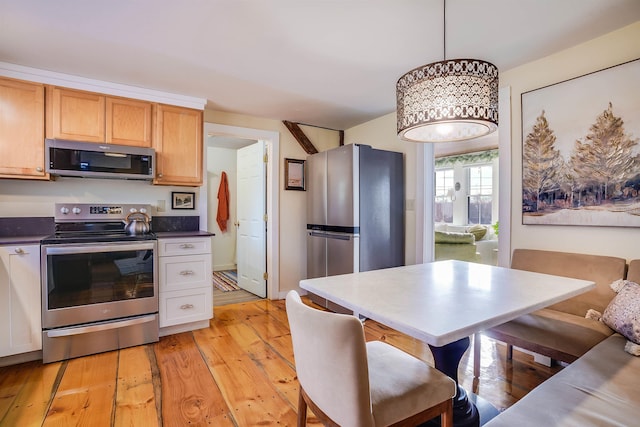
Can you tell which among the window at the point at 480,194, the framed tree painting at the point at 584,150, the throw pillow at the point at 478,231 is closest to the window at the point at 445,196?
the window at the point at 480,194

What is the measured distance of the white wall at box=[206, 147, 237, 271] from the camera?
5504 millimetres

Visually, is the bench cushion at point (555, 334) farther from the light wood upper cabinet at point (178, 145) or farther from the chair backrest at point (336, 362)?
the light wood upper cabinet at point (178, 145)

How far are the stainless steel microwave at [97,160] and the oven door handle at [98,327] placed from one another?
3.99ft

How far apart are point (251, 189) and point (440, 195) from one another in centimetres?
467

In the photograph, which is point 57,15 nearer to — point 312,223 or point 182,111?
point 182,111

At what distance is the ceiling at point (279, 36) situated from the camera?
1.73 m

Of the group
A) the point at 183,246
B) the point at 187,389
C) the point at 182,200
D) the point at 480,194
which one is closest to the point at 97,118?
the point at 182,200

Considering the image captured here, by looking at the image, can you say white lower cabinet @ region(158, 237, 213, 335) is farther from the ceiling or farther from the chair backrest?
the chair backrest

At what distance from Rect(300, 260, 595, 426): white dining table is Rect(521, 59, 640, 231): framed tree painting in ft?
2.53

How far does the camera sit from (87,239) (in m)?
2.38

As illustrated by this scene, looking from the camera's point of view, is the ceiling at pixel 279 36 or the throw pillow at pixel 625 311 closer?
the throw pillow at pixel 625 311

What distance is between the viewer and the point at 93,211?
278cm

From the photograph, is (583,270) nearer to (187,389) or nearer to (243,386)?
(243,386)

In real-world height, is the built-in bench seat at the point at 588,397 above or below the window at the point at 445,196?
below
